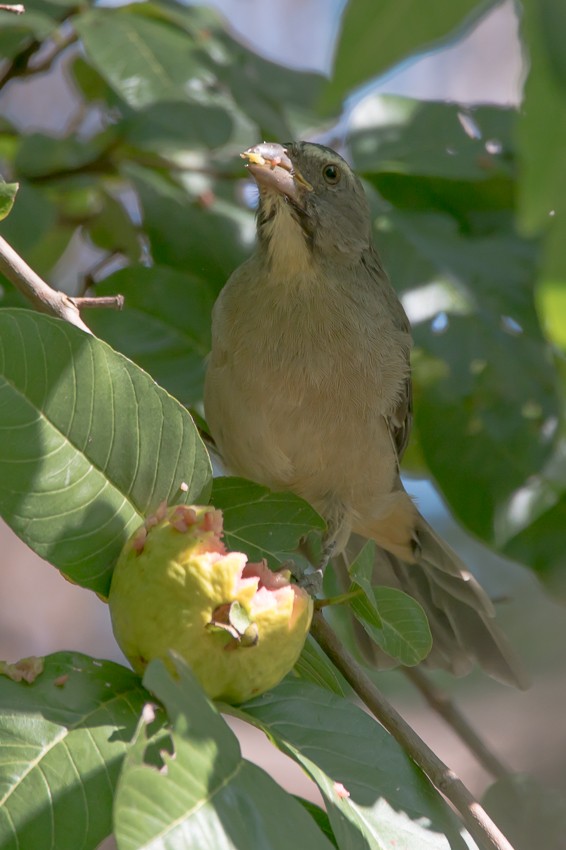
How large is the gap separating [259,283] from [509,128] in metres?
1.23

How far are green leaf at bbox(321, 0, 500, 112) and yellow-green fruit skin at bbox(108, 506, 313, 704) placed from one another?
1.08 m

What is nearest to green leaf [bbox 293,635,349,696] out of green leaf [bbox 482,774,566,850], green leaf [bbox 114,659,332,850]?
green leaf [bbox 114,659,332,850]

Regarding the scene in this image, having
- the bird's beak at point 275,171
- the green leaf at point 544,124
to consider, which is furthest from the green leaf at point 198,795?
the bird's beak at point 275,171

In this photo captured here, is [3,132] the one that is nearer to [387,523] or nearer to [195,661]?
[387,523]

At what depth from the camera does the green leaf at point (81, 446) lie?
89.0 inches

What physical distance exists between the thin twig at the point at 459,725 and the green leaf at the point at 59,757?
227 cm

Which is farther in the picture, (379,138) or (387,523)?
(387,523)

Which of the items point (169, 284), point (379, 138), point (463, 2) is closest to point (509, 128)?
point (379, 138)

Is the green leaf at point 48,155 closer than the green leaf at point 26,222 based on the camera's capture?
No

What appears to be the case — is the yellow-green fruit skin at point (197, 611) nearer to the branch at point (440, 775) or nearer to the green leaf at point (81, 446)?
the green leaf at point (81, 446)

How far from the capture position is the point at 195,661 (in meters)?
2.17

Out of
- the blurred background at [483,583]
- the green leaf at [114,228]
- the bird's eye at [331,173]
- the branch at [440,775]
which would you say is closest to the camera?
the branch at [440,775]

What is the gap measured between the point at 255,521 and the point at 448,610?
2.63 metres

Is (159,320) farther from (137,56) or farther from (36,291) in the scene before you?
(36,291)
